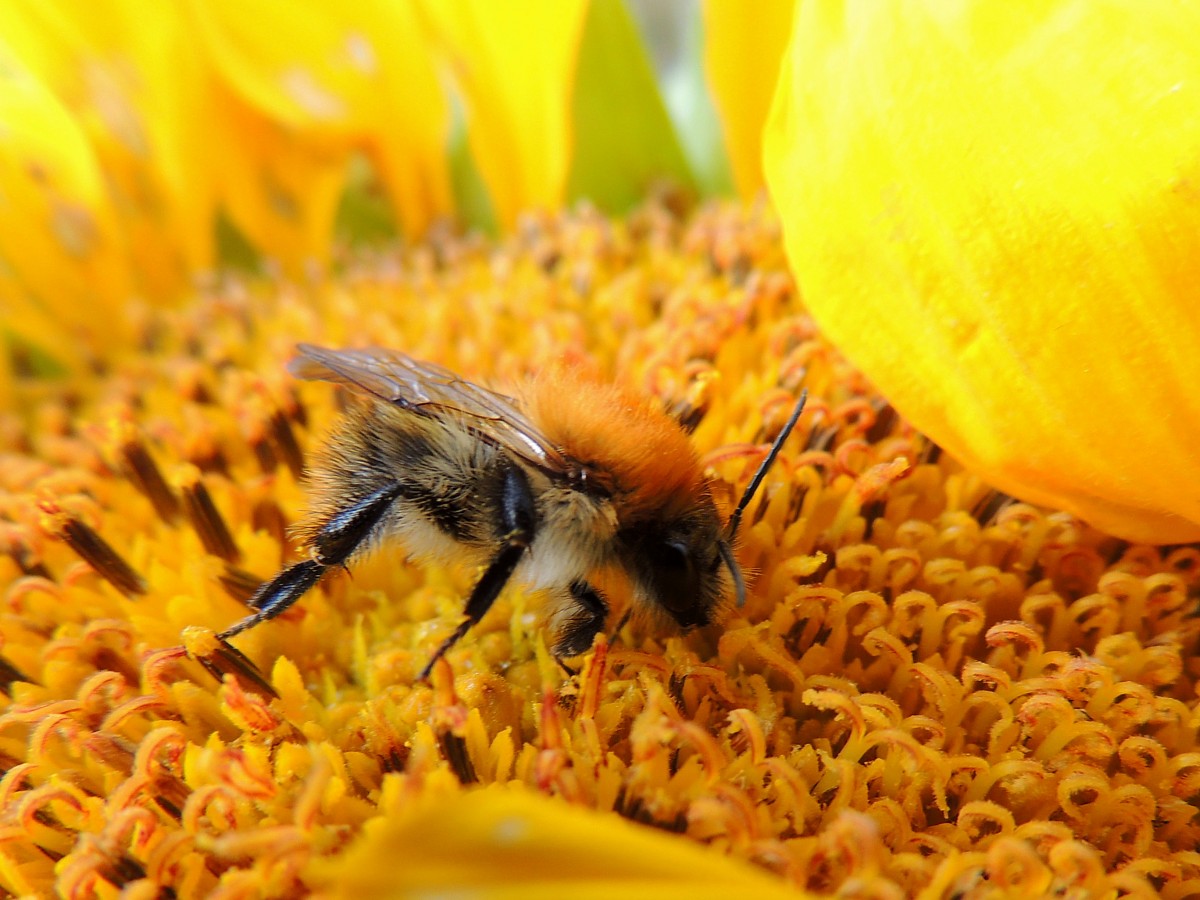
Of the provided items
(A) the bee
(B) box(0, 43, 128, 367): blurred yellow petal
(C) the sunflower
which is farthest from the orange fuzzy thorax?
(B) box(0, 43, 128, 367): blurred yellow petal

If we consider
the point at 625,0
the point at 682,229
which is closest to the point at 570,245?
the point at 682,229

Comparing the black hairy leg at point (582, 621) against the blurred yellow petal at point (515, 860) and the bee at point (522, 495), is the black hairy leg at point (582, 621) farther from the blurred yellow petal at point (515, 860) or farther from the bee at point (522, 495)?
the blurred yellow petal at point (515, 860)

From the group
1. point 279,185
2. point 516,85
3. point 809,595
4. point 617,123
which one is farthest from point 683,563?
point 279,185

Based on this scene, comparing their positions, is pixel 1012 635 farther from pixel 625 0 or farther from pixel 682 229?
pixel 625 0

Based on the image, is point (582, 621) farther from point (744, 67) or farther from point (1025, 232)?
point (744, 67)

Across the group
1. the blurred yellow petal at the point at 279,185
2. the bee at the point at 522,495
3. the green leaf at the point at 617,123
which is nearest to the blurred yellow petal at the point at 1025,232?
the bee at the point at 522,495

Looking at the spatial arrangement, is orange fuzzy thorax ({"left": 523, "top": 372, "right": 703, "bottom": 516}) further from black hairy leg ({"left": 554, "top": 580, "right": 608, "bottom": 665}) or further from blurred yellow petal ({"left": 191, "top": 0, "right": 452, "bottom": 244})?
blurred yellow petal ({"left": 191, "top": 0, "right": 452, "bottom": 244})
